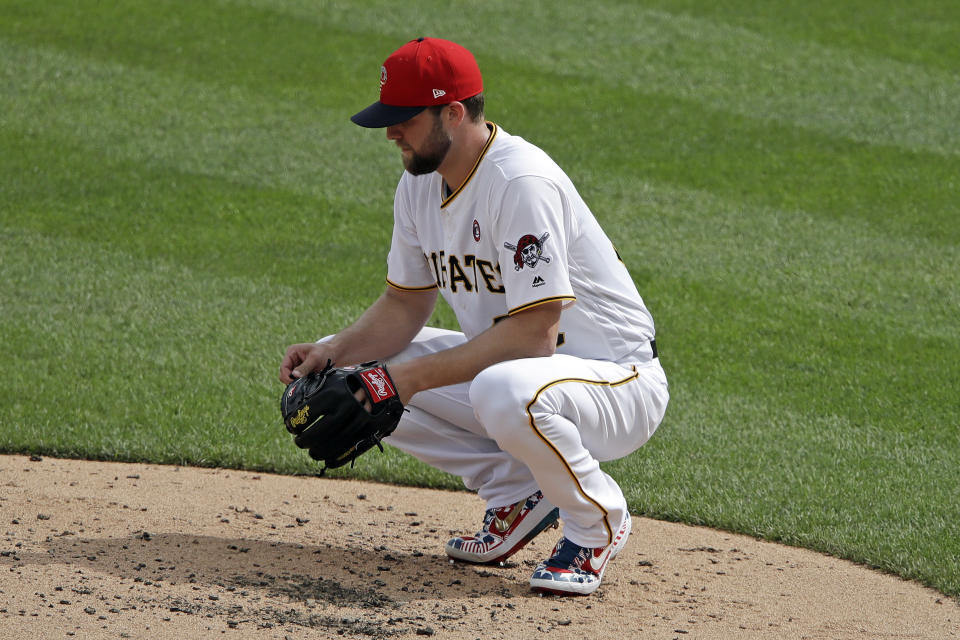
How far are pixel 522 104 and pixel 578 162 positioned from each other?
4.05ft

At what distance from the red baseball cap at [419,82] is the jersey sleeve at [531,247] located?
1.16 feet

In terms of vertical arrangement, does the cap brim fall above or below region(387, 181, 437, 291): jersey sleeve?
above

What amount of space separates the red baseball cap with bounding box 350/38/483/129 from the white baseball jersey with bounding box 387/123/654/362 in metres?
0.23

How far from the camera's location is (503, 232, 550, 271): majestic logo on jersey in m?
3.50

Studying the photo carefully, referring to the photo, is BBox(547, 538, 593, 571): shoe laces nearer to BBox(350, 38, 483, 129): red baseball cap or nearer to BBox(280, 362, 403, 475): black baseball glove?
BBox(280, 362, 403, 475): black baseball glove

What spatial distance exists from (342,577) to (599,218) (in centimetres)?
489

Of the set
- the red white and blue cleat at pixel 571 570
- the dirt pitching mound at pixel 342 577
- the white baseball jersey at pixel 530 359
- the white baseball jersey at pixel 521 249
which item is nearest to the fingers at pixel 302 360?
the white baseball jersey at pixel 530 359

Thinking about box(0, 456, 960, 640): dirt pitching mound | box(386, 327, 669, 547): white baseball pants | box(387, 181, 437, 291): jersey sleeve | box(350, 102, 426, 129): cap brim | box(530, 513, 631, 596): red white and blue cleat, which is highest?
box(350, 102, 426, 129): cap brim

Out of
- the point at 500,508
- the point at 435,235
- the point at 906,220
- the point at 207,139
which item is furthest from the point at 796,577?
the point at 207,139

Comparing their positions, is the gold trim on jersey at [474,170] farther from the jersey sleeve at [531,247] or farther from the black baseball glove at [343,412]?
the black baseball glove at [343,412]

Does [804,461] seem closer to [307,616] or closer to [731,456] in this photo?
[731,456]

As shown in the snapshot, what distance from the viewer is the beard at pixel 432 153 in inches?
144

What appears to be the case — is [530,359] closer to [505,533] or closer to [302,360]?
[505,533]

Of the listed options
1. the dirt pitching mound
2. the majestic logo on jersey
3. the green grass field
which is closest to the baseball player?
the majestic logo on jersey
